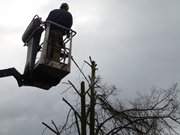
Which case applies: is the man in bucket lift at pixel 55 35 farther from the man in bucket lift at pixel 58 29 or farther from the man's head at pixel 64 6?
the man's head at pixel 64 6

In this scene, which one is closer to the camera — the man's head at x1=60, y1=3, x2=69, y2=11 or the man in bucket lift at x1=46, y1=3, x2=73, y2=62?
the man in bucket lift at x1=46, y1=3, x2=73, y2=62

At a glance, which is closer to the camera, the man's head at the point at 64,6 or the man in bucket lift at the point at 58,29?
the man in bucket lift at the point at 58,29

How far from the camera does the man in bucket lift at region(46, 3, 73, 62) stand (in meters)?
6.51

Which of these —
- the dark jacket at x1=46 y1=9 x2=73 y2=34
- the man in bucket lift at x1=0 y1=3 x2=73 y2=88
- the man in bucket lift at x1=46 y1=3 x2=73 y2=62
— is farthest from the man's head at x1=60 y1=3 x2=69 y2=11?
the dark jacket at x1=46 y1=9 x2=73 y2=34

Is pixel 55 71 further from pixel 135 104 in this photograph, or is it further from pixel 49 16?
pixel 135 104

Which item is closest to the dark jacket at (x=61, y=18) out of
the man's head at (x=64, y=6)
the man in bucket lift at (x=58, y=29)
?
the man in bucket lift at (x=58, y=29)

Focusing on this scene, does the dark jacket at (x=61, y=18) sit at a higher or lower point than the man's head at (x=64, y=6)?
lower

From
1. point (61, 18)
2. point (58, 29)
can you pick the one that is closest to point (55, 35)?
point (58, 29)

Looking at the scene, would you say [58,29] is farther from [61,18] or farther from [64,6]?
[64,6]

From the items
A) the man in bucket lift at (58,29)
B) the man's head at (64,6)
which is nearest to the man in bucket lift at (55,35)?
the man in bucket lift at (58,29)

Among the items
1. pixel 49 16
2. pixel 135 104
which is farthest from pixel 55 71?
pixel 135 104

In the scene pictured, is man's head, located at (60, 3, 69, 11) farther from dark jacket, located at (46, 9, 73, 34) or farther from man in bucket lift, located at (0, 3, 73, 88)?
dark jacket, located at (46, 9, 73, 34)

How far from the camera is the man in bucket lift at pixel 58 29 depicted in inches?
256

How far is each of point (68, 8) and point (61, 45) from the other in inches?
33.1
